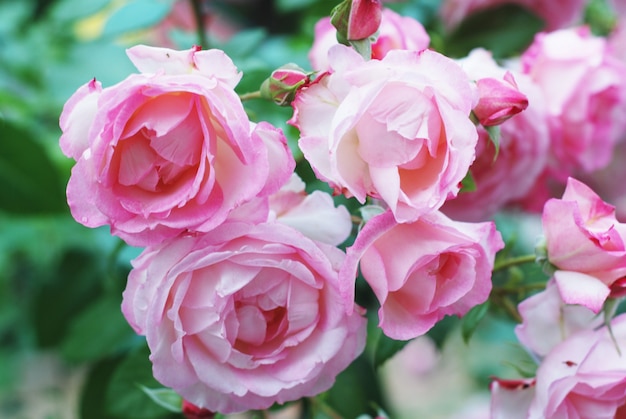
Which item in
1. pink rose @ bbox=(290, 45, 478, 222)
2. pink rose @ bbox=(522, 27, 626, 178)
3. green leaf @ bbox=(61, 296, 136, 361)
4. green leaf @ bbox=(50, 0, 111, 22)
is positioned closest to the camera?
pink rose @ bbox=(290, 45, 478, 222)

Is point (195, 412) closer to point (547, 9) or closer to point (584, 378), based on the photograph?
point (584, 378)

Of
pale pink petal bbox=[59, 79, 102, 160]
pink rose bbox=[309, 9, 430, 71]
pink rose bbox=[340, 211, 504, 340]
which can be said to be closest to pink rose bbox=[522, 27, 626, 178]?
pink rose bbox=[309, 9, 430, 71]

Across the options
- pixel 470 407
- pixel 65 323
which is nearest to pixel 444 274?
pixel 65 323

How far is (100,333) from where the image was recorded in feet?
2.39

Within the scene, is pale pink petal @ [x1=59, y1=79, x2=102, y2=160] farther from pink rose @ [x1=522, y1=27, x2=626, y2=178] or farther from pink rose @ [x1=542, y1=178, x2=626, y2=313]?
pink rose @ [x1=522, y1=27, x2=626, y2=178]

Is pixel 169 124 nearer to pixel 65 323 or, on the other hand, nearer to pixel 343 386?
pixel 343 386

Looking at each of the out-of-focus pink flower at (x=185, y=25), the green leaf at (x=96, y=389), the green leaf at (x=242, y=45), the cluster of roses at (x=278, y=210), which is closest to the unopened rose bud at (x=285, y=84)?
the cluster of roses at (x=278, y=210)

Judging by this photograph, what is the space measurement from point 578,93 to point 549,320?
0.78 ft

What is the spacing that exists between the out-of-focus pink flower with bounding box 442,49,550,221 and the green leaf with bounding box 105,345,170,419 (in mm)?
239

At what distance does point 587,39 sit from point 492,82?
0.27 meters

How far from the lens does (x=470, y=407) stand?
49.0 inches

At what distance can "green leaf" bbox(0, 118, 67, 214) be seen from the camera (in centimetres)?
78

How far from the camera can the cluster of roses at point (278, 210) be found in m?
0.37

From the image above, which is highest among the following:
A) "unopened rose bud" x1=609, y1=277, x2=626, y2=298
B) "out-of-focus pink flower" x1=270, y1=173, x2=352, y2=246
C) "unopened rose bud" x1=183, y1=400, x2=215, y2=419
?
"out-of-focus pink flower" x1=270, y1=173, x2=352, y2=246
